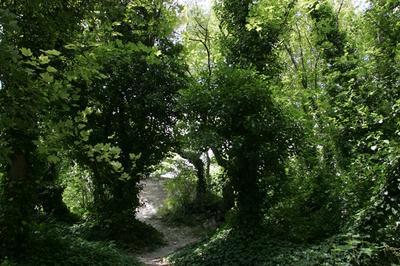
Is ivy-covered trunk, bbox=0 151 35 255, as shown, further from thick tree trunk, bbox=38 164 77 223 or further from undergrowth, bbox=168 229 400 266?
thick tree trunk, bbox=38 164 77 223

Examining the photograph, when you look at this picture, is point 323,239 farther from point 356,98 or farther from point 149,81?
point 149,81

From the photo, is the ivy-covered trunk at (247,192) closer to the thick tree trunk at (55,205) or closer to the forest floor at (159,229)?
the forest floor at (159,229)

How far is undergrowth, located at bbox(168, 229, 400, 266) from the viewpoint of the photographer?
5.39 metres

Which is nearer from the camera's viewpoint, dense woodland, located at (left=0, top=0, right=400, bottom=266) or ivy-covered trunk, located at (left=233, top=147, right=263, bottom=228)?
dense woodland, located at (left=0, top=0, right=400, bottom=266)

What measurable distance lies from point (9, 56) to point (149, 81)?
10.0 m

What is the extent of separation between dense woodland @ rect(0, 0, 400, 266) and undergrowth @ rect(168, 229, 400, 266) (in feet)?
0.11

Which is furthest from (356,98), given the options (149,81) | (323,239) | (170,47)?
(170,47)

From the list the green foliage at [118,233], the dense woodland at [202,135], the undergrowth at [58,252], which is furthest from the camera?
the green foliage at [118,233]

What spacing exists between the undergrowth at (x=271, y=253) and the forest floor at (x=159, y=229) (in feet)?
4.86

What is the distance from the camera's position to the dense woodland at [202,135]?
3449 mm

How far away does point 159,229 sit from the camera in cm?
1527

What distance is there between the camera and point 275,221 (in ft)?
29.0

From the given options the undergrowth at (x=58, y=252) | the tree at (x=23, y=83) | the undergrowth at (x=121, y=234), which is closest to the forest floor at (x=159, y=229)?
the undergrowth at (x=121, y=234)

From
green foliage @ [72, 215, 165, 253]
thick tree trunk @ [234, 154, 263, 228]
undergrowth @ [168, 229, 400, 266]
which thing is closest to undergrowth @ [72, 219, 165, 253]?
green foliage @ [72, 215, 165, 253]
